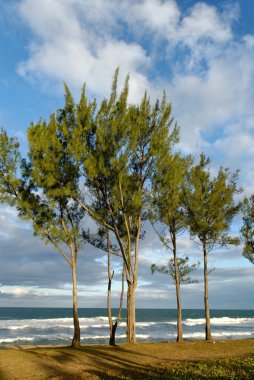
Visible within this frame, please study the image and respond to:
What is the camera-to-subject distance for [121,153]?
22.8 meters

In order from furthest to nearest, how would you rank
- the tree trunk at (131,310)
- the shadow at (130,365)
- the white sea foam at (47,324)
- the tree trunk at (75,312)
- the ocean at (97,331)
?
1. the white sea foam at (47,324)
2. the ocean at (97,331)
3. the tree trunk at (131,310)
4. the tree trunk at (75,312)
5. the shadow at (130,365)

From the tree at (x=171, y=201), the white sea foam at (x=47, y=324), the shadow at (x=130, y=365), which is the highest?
the tree at (x=171, y=201)

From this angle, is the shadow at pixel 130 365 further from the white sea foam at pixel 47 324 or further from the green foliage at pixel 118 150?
the white sea foam at pixel 47 324

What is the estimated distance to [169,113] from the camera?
2434 centimetres

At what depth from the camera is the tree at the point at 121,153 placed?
74.1 feet

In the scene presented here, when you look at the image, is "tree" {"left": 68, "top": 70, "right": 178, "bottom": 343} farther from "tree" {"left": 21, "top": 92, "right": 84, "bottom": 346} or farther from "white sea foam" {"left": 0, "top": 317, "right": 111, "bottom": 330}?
"white sea foam" {"left": 0, "top": 317, "right": 111, "bottom": 330}

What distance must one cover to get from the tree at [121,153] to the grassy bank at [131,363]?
3.73 metres

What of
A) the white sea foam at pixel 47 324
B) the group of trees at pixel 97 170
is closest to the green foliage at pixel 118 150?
the group of trees at pixel 97 170

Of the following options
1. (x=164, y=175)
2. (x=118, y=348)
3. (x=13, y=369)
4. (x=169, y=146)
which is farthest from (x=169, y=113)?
(x=13, y=369)

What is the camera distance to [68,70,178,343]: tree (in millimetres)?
22578

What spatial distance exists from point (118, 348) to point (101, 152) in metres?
11.0

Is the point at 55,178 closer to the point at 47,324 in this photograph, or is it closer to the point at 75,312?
the point at 75,312

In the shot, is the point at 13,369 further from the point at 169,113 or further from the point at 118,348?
the point at 169,113

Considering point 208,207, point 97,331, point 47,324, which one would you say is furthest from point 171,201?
point 47,324
